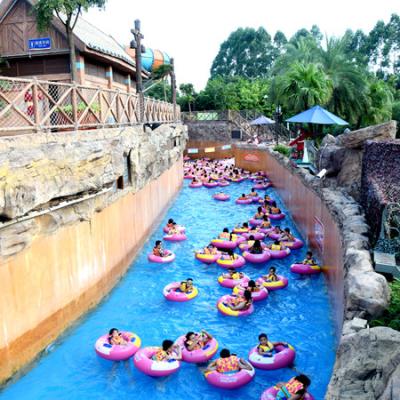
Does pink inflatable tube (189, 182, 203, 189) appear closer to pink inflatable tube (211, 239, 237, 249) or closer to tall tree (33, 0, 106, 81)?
pink inflatable tube (211, 239, 237, 249)

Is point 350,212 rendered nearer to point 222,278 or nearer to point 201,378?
point 222,278

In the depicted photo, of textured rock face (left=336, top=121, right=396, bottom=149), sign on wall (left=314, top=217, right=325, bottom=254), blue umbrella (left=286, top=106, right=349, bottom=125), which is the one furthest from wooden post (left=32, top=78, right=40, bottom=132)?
blue umbrella (left=286, top=106, right=349, bottom=125)

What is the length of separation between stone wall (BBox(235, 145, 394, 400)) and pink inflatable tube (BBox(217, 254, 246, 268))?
10.1 ft

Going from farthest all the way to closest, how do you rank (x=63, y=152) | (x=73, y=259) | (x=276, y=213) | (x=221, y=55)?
(x=221, y=55)
(x=276, y=213)
(x=73, y=259)
(x=63, y=152)

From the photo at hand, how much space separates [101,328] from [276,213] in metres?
12.1

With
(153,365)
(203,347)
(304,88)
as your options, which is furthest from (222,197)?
(153,365)

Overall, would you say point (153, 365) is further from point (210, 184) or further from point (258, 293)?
point (210, 184)

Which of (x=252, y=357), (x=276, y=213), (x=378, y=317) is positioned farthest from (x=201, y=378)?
(x=276, y=213)

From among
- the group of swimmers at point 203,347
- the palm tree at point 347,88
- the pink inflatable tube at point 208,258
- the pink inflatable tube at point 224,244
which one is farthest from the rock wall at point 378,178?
the palm tree at point 347,88

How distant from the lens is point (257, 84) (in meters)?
47.5

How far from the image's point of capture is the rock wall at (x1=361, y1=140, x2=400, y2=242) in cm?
924

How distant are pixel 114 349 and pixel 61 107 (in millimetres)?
5645

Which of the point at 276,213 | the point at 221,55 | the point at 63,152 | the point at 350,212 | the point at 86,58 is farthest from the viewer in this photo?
the point at 221,55

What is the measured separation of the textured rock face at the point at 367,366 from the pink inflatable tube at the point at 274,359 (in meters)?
3.30
